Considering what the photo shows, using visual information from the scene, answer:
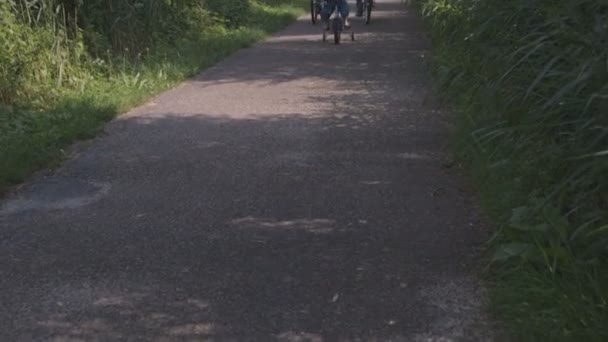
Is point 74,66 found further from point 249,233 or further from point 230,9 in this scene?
point 230,9

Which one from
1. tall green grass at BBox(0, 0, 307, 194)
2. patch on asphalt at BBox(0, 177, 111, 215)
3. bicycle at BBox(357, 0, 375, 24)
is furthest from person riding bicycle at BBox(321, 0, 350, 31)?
patch on asphalt at BBox(0, 177, 111, 215)

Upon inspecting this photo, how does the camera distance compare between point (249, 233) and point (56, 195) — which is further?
point (56, 195)

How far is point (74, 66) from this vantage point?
1148 cm

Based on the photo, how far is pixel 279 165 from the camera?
7.63m

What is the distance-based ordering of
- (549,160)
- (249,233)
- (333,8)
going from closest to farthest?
(549,160) < (249,233) < (333,8)

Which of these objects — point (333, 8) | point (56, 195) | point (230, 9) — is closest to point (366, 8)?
point (230, 9)

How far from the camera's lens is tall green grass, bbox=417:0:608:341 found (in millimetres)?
4008

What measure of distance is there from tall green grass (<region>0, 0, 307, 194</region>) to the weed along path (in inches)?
12.8

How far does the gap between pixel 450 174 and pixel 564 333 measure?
353 cm

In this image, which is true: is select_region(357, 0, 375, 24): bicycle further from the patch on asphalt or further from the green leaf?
the green leaf

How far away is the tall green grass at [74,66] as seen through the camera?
8.48 metres

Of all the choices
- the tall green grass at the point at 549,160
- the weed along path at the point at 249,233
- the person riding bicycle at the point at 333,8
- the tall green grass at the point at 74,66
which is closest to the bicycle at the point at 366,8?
the person riding bicycle at the point at 333,8

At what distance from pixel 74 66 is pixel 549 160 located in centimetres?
809

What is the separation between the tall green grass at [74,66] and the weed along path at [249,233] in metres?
0.32
